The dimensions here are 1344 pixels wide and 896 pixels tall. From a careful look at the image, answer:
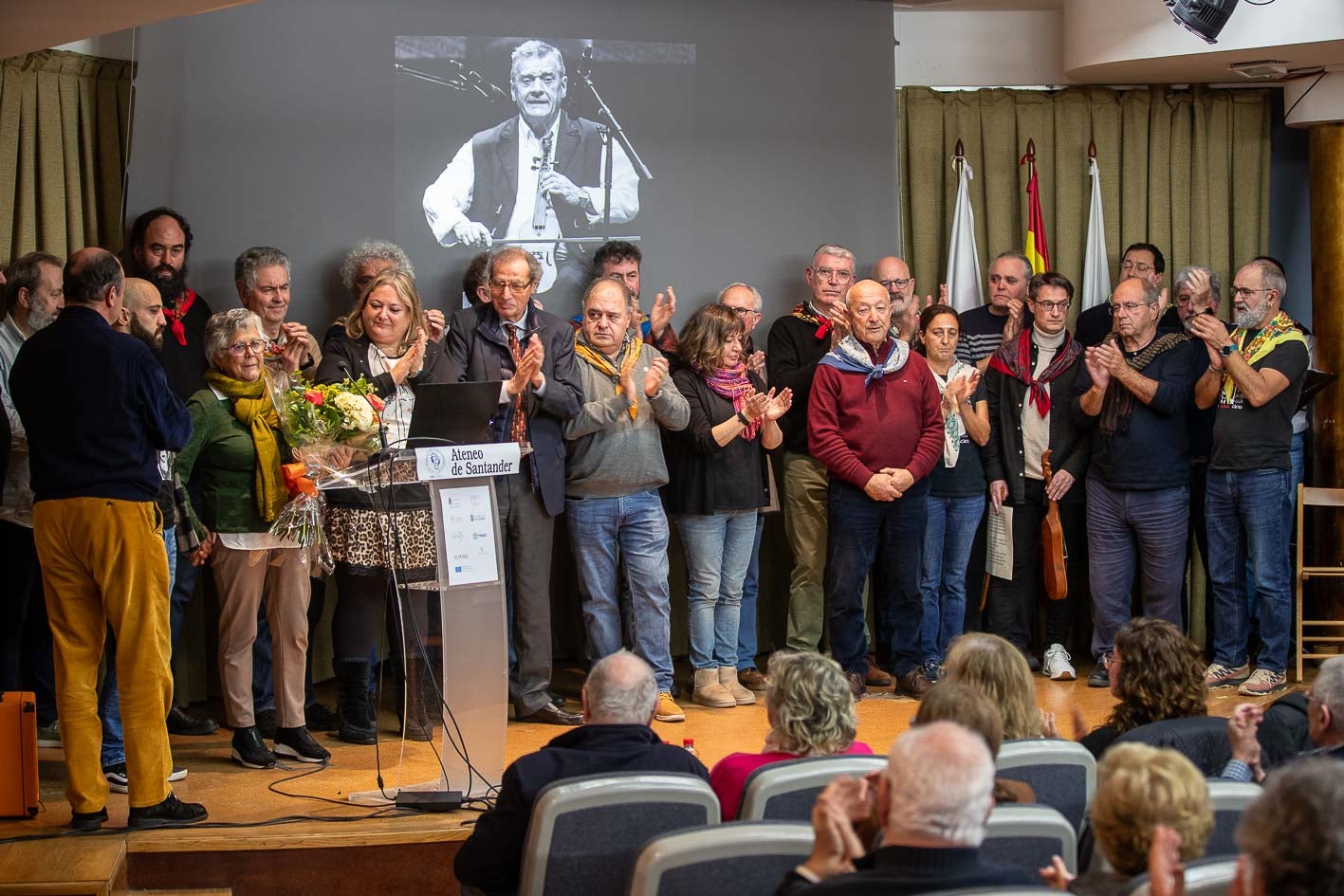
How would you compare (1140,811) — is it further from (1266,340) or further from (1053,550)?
(1266,340)

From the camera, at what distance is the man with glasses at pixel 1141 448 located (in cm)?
630

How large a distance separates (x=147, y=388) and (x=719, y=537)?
2560 millimetres

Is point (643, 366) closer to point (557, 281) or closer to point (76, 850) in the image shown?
point (557, 281)

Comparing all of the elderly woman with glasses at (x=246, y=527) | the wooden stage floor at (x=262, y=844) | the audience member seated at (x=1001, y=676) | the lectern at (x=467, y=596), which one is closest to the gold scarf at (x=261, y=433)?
the elderly woman with glasses at (x=246, y=527)

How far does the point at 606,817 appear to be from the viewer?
287cm

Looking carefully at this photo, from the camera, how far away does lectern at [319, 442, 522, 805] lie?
13.7ft

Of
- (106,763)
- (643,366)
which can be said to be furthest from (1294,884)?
(643,366)

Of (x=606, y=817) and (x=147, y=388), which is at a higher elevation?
(x=147, y=388)

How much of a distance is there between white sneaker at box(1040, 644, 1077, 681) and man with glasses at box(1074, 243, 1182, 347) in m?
1.38

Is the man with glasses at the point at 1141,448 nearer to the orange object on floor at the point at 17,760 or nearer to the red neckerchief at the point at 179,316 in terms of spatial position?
the red neckerchief at the point at 179,316

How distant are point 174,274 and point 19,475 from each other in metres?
1.15

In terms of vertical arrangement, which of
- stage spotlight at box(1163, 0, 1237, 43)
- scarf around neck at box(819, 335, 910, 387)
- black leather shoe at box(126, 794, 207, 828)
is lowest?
black leather shoe at box(126, 794, 207, 828)

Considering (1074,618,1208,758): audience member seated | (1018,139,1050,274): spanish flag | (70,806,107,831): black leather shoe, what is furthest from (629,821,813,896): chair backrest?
(1018,139,1050,274): spanish flag

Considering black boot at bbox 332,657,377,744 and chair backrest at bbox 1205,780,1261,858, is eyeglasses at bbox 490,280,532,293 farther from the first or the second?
chair backrest at bbox 1205,780,1261,858
